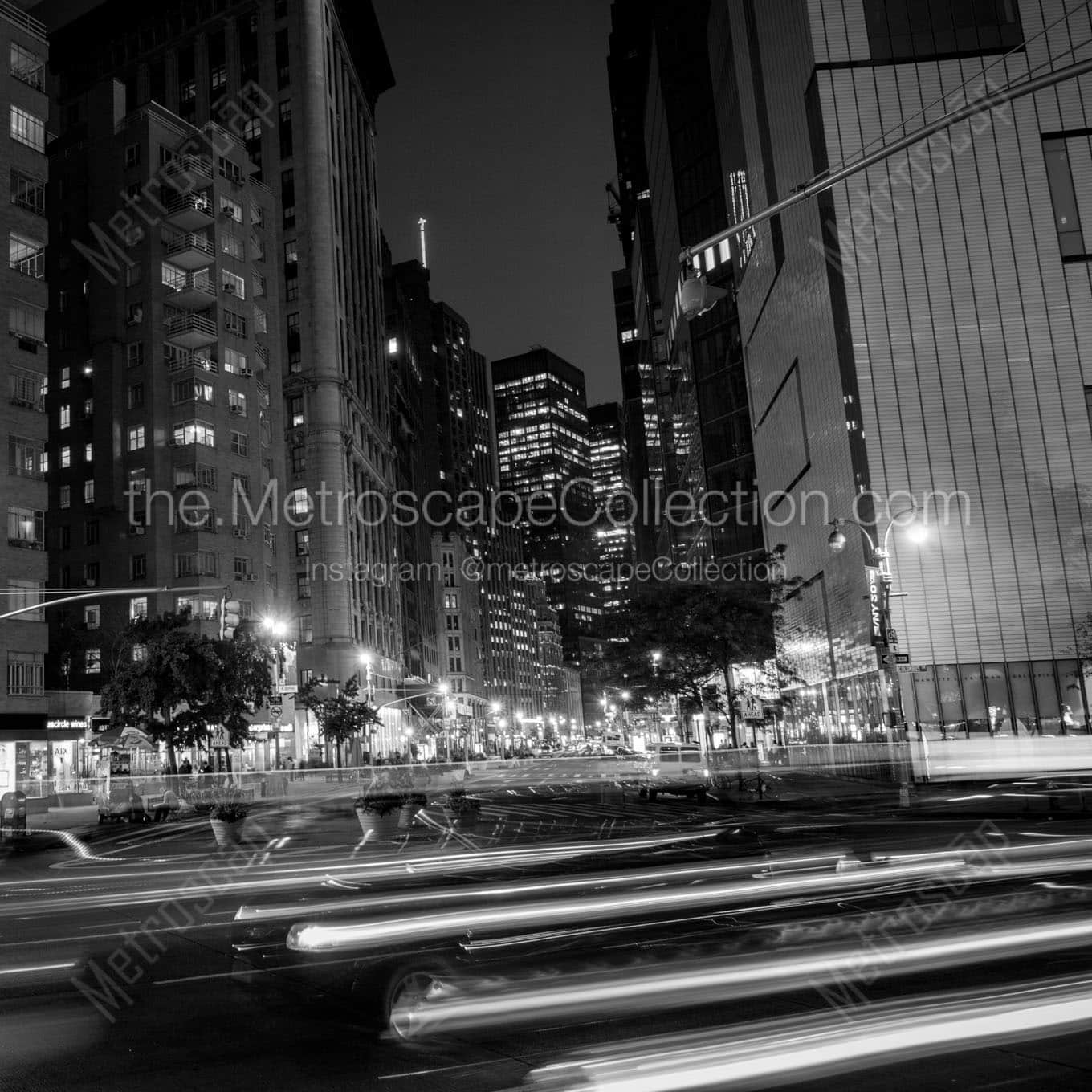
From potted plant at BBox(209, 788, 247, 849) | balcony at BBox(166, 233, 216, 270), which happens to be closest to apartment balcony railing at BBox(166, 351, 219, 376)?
balcony at BBox(166, 233, 216, 270)

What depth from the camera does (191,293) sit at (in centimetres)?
7306

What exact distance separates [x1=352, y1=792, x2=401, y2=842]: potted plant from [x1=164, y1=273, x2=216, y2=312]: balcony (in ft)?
161

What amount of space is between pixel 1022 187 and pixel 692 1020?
221ft

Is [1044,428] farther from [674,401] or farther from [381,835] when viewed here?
[674,401]

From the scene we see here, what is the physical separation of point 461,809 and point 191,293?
169ft

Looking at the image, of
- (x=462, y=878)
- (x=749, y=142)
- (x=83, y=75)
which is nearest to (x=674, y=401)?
(x=749, y=142)

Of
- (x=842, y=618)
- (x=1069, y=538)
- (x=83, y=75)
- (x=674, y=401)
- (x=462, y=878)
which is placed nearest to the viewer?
(x=462, y=878)

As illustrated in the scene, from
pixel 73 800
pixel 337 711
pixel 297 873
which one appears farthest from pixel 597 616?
pixel 297 873

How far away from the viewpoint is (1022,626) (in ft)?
199

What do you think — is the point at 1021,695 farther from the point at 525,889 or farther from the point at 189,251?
the point at 189,251

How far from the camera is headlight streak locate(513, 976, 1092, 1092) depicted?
5082 millimetres

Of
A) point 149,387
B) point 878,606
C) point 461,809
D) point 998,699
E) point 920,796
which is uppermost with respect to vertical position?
point 149,387

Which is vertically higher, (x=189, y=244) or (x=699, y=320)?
(x=699, y=320)

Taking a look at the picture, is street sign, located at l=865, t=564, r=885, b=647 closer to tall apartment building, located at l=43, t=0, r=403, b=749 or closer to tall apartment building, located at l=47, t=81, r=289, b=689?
tall apartment building, located at l=47, t=81, r=289, b=689
